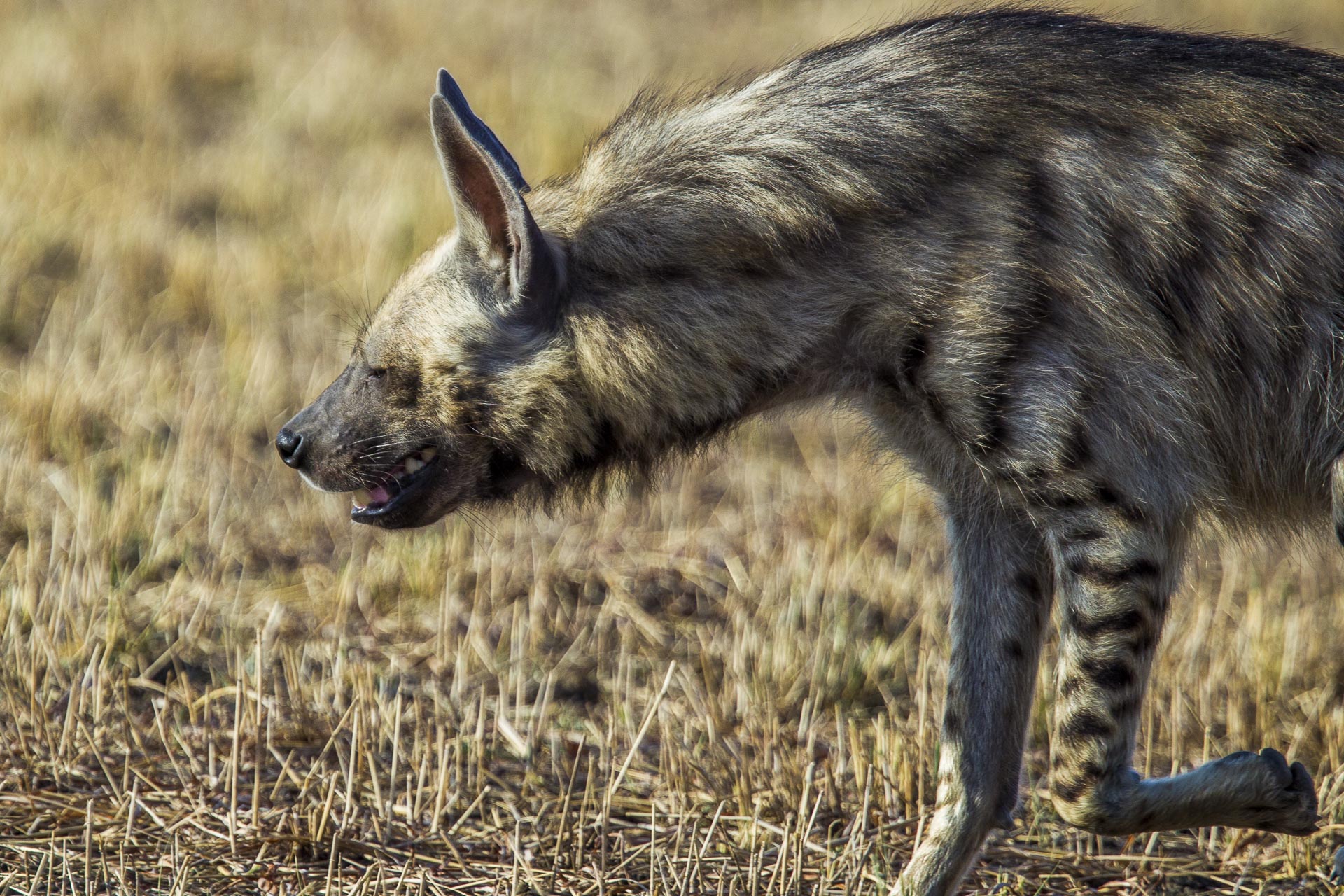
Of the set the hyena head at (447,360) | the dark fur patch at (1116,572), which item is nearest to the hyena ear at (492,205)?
the hyena head at (447,360)

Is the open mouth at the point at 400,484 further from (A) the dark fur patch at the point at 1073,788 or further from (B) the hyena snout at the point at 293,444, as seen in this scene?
(A) the dark fur patch at the point at 1073,788

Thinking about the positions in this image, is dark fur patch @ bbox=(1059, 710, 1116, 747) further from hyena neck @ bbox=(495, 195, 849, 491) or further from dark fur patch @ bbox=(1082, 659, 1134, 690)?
hyena neck @ bbox=(495, 195, 849, 491)

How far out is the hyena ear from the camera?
9.26ft

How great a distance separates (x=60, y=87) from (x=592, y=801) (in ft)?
21.2

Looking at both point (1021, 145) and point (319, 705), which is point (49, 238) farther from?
point (1021, 145)

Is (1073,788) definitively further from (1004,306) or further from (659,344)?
(659,344)

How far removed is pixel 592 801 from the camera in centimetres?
349

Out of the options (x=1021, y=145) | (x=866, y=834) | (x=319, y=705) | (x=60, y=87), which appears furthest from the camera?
(x=60, y=87)

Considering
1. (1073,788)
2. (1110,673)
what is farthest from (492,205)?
(1073,788)

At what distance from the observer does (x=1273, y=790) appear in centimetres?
292

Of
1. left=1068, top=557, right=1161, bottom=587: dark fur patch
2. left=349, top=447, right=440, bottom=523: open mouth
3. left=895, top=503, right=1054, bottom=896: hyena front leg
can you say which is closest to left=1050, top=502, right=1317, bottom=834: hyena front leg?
left=1068, top=557, right=1161, bottom=587: dark fur patch

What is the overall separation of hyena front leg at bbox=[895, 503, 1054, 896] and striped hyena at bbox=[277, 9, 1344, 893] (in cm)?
18

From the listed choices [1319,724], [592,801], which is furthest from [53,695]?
[1319,724]

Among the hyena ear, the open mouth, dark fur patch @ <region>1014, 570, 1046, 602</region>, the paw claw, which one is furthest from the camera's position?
dark fur patch @ <region>1014, 570, 1046, 602</region>
